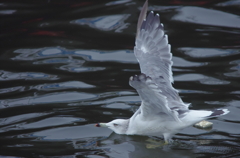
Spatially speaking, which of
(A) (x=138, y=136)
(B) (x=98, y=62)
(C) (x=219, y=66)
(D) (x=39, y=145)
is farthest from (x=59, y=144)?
(C) (x=219, y=66)

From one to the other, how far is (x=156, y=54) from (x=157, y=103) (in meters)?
1.27

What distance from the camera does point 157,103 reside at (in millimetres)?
6141

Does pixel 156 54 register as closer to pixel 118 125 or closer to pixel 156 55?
pixel 156 55

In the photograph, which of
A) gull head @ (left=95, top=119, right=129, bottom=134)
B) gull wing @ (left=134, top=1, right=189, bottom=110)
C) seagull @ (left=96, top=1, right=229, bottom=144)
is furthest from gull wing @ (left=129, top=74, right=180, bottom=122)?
gull wing @ (left=134, top=1, right=189, bottom=110)

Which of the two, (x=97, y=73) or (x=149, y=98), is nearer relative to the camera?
(x=149, y=98)

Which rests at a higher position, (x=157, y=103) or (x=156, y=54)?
(x=156, y=54)

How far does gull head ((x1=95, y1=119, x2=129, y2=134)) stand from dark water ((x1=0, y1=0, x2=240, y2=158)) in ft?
0.54

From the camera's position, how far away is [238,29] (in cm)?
1048

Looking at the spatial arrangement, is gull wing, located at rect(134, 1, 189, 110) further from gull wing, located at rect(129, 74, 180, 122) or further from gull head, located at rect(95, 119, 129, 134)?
gull head, located at rect(95, 119, 129, 134)

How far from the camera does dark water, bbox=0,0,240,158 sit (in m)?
6.67

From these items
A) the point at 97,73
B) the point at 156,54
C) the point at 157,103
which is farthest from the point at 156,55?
the point at 97,73

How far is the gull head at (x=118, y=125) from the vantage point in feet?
22.8

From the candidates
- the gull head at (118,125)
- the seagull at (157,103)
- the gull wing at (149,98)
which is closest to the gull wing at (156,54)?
the seagull at (157,103)

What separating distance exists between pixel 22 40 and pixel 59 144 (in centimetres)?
505
